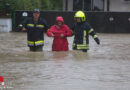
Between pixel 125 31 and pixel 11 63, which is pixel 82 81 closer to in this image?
pixel 11 63

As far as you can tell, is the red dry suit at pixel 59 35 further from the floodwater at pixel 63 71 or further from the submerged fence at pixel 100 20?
the submerged fence at pixel 100 20

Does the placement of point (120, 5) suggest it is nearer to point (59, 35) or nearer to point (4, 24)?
point (4, 24)

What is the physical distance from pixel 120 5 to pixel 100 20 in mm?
7913

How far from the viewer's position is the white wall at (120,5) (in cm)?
3797

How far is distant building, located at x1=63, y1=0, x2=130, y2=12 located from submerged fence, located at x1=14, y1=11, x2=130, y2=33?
745cm

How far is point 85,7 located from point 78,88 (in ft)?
97.4

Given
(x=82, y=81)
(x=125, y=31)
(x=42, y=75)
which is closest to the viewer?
(x=82, y=81)

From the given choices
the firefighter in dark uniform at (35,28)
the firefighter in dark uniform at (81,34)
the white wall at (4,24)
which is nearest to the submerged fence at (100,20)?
the white wall at (4,24)

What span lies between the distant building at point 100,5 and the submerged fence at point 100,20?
24.4 feet

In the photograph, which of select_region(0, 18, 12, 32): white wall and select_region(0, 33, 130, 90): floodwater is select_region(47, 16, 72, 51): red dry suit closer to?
select_region(0, 33, 130, 90): floodwater

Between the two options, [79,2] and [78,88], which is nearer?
[78,88]

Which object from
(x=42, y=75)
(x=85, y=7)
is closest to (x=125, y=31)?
(x=85, y=7)

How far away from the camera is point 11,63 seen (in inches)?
495

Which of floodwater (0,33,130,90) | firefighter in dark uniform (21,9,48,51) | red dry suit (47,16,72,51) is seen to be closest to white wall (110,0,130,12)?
floodwater (0,33,130,90)
